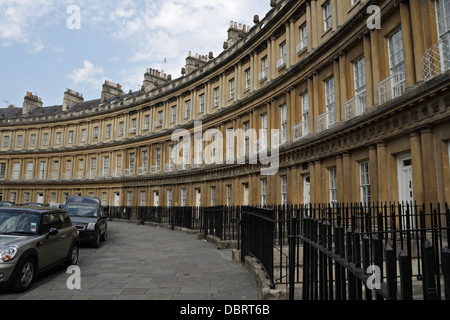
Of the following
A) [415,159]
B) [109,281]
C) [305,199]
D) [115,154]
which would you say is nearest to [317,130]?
[305,199]

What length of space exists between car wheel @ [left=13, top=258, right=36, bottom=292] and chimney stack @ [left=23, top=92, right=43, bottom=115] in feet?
176

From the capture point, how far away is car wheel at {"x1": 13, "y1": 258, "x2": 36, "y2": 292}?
6390 mm

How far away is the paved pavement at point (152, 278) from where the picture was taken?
6.26m

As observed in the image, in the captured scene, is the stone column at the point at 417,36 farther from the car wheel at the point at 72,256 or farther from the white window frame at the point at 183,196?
the white window frame at the point at 183,196

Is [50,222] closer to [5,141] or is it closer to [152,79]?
[152,79]

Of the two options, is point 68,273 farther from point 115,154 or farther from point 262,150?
point 115,154

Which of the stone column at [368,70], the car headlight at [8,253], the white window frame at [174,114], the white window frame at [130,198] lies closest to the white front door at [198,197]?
the white window frame at [174,114]

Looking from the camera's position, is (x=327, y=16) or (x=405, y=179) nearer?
(x=405, y=179)

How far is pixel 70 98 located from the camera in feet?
167

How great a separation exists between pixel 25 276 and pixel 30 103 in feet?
181

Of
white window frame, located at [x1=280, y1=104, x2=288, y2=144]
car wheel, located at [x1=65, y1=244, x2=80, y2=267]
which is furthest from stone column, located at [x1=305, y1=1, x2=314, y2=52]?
car wheel, located at [x1=65, y1=244, x2=80, y2=267]

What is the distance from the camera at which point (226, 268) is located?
876 cm

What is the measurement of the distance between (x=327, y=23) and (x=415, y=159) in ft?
29.6

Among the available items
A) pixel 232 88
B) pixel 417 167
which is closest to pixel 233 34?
pixel 232 88
